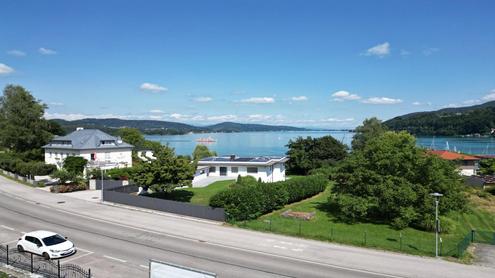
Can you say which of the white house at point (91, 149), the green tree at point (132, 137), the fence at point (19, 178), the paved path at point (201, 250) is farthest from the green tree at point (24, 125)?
the paved path at point (201, 250)

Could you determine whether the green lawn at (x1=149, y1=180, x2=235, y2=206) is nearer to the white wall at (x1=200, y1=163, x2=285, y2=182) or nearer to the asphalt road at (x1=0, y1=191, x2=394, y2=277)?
the white wall at (x1=200, y1=163, x2=285, y2=182)

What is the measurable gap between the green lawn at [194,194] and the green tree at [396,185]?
1408 cm

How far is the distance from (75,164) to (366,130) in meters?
72.4

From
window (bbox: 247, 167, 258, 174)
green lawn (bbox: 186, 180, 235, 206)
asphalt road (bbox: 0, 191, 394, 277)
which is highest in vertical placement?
window (bbox: 247, 167, 258, 174)

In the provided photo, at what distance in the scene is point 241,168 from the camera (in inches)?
2311

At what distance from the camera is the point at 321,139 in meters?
80.9

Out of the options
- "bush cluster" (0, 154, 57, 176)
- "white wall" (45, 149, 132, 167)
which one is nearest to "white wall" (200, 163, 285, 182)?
"white wall" (45, 149, 132, 167)

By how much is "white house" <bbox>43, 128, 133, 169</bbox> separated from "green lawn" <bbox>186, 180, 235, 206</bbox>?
70.6ft

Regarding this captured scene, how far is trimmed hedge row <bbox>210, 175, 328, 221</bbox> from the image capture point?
33.2m

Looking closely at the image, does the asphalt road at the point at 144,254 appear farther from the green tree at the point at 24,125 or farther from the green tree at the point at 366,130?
the green tree at the point at 366,130

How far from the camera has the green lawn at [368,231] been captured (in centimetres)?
2692

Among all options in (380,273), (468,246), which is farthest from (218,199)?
(468,246)

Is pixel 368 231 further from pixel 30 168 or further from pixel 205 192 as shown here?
pixel 30 168

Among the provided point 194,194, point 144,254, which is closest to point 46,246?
point 144,254
